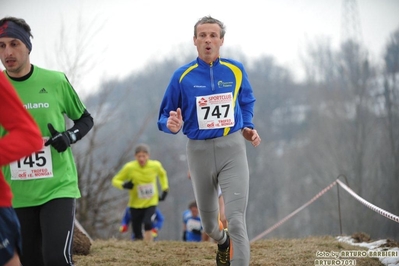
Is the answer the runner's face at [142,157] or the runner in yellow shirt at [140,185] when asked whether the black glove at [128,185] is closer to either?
the runner in yellow shirt at [140,185]

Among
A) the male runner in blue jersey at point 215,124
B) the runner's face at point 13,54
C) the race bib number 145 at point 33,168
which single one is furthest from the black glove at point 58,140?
the male runner in blue jersey at point 215,124

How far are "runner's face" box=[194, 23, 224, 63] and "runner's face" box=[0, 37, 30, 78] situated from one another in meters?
1.85

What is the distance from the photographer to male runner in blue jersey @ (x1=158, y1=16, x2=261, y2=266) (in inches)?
244

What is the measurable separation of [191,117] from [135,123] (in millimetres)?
57873

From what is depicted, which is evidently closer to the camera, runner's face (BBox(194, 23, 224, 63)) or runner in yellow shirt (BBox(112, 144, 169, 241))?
runner's face (BBox(194, 23, 224, 63))

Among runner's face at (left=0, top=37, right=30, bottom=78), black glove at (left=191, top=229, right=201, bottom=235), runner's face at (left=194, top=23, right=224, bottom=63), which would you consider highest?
runner's face at (left=194, top=23, right=224, bottom=63)

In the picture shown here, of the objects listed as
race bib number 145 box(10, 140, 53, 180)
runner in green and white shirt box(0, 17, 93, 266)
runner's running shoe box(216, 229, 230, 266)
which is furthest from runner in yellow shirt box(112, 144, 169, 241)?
race bib number 145 box(10, 140, 53, 180)

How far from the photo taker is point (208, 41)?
21.5 feet

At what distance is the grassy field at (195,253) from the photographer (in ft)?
26.3

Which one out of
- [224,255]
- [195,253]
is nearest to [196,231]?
[195,253]

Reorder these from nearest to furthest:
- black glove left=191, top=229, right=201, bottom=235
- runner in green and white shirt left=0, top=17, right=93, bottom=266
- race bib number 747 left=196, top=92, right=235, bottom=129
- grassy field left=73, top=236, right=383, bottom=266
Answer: runner in green and white shirt left=0, top=17, right=93, bottom=266
race bib number 747 left=196, top=92, right=235, bottom=129
grassy field left=73, top=236, right=383, bottom=266
black glove left=191, top=229, right=201, bottom=235

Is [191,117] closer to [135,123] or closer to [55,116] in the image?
[55,116]

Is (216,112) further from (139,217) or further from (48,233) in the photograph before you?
(139,217)

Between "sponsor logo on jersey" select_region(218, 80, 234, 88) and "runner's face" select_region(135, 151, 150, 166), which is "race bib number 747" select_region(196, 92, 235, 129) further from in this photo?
"runner's face" select_region(135, 151, 150, 166)
